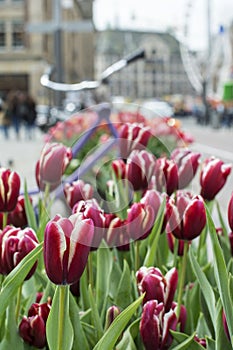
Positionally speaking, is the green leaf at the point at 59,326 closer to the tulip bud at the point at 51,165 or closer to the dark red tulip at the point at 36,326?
the dark red tulip at the point at 36,326

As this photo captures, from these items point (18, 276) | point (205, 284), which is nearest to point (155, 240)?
point (205, 284)

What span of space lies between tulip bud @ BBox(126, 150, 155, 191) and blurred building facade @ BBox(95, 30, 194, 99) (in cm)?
12620

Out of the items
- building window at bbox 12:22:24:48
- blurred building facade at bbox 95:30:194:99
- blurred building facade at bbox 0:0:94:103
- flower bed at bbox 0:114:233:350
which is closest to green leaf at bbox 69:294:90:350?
flower bed at bbox 0:114:233:350

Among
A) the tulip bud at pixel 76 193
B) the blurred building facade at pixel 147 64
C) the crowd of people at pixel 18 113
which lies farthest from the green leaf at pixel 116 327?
the blurred building facade at pixel 147 64

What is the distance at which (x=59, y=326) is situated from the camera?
1287mm

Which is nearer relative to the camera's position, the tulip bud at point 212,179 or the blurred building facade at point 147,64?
the tulip bud at point 212,179

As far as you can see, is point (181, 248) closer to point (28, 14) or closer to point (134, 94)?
point (28, 14)

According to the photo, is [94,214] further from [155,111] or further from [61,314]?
[155,111]

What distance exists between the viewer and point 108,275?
179 cm

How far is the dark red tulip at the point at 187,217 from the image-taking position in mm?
1585

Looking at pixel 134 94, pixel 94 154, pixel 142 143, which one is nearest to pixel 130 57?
pixel 94 154

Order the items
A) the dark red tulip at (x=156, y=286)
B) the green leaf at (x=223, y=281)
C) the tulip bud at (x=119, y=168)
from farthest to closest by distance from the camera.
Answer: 1. the tulip bud at (x=119, y=168)
2. the dark red tulip at (x=156, y=286)
3. the green leaf at (x=223, y=281)

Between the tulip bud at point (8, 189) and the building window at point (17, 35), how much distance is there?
52326 mm

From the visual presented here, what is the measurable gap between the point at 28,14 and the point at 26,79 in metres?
4.37
